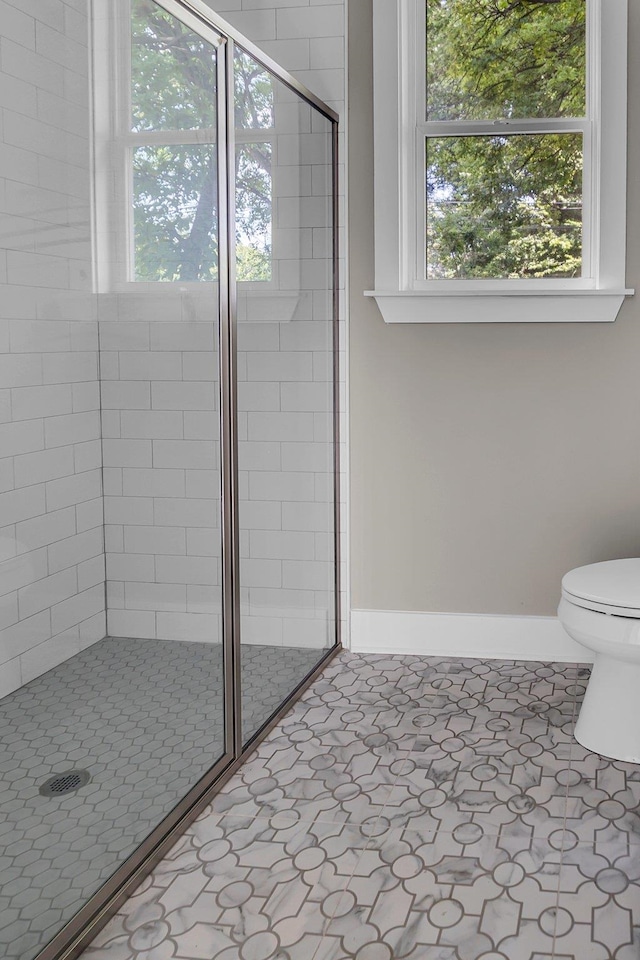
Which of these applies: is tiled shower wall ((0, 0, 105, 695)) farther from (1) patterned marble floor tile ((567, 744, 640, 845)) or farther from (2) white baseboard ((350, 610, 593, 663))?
(2) white baseboard ((350, 610, 593, 663))

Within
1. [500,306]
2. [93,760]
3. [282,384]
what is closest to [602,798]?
[93,760]

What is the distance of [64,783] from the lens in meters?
1.56

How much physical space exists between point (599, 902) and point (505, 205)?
6.99 ft

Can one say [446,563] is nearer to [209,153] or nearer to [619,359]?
[619,359]

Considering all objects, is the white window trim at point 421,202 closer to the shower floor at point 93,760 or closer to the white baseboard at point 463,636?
the white baseboard at point 463,636

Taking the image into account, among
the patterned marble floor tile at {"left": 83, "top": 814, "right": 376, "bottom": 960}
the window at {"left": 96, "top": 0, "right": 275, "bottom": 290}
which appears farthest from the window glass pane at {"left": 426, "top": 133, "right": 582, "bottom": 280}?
the patterned marble floor tile at {"left": 83, "top": 814, "right": 376, "bottom": 960}

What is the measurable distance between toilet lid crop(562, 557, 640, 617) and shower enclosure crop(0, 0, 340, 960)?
82 cm

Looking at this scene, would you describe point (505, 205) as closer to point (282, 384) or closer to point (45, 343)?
point (282, 384)

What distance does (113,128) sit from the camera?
163 centimetres

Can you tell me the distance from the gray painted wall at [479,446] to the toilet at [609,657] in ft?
1.92

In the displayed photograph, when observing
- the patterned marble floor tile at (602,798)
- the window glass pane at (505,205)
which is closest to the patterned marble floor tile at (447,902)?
the patterned marble floor tile at (602,798)

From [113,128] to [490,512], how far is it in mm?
1930

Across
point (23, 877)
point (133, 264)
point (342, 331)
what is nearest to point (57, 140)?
point (133, 264)

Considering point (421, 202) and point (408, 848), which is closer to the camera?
point (408, 848)
